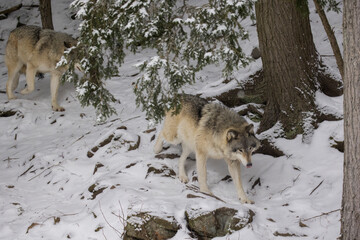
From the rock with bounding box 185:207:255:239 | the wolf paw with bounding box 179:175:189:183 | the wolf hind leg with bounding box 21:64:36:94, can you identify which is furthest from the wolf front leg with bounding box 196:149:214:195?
the wolf hind leg with bounding box 21:64:36:94

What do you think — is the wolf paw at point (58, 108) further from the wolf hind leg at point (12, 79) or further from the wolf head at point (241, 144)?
the wolf head at point (241, 144)

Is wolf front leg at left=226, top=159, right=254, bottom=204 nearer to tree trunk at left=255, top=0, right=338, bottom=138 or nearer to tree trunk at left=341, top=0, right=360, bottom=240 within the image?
tree trunk at left=255, top=0, right=338, bottom=138

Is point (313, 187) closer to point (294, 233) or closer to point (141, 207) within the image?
point (294, 233)

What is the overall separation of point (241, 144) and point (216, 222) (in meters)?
1.35

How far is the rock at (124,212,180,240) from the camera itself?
5540 millimetres

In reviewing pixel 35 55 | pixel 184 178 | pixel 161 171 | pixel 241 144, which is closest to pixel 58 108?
pixel 35 55

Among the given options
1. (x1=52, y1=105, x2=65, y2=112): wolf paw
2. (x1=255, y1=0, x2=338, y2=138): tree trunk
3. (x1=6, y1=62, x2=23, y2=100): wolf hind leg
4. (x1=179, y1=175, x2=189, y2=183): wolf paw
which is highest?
(x1=255, y1=0, x2=338, y2=138): tree trunk

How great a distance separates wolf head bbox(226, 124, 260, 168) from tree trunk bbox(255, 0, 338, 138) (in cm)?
116

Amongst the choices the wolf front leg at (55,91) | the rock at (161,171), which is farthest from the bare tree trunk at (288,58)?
the wolf front leg at (55,91)

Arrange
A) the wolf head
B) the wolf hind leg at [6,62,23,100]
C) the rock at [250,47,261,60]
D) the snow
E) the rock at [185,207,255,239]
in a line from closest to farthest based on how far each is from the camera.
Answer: the rock at [185,207,255,239]
the snow
the wolf head
the rock at [250,47,261,60]
the wolf hind leg at [6,62,23,100]

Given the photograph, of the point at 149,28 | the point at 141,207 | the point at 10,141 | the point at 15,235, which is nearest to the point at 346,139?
the point at 141,207

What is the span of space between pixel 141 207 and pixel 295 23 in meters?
4.11

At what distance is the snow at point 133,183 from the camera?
19.0ft

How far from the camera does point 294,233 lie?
535 centimetres
